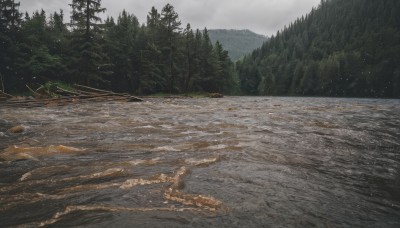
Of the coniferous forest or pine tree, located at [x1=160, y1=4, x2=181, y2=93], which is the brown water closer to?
the coniferous forest

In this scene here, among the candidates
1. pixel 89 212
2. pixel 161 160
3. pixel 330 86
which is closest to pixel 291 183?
pixel 161 160

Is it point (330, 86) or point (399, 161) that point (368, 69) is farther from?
point (399, 161)

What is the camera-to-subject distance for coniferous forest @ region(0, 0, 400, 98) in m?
38.8

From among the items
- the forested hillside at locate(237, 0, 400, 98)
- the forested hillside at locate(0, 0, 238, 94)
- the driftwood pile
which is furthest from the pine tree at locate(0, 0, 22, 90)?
the forested hillside at locate(237, 0, 400, 98)

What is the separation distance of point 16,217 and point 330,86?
11321 cm

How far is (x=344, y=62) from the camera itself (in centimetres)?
11244

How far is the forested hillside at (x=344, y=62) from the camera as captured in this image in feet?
325

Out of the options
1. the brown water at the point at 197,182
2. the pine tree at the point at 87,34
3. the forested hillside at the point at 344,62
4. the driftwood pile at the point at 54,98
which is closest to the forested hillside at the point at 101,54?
the pine tree at the point at 87,34

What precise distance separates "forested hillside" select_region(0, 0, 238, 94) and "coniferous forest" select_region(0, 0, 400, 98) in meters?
0.11

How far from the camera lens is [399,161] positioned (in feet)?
19.9

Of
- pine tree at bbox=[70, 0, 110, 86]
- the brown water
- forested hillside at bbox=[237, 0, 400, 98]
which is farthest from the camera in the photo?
forested hillside at bbox=[237, 0, 400, 98]

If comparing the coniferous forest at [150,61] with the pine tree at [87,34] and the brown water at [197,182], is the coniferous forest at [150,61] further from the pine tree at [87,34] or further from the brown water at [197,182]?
the brown water at [197,182]

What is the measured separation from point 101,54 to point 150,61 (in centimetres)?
1408

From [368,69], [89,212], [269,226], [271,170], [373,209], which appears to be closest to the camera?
[269,226]
